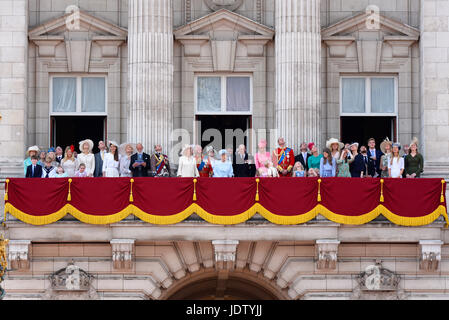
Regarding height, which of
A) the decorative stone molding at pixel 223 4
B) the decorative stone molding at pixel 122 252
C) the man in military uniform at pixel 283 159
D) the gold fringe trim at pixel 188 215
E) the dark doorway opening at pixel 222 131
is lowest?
the decorative stone molding at pixel 122 252

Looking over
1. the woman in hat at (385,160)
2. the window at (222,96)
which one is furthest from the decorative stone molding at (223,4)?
the woman in hat at (385,160)

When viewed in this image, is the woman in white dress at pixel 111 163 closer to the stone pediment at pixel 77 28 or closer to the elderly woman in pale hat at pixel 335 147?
the stone pediment at pixel 77 28

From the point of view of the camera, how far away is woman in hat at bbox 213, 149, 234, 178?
46938 millimetres

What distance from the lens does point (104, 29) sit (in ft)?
169

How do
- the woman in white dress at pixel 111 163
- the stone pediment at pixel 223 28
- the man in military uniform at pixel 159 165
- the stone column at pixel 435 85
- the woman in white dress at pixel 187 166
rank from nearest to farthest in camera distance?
the woman in white dress at pixel 187 166, the woman in white dress at pixel 111 163, the man in military uniform at pixel 159 165, the stone column at pixel 435 85, the stone pediment at pixel 223 28

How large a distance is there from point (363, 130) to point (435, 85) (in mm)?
3272

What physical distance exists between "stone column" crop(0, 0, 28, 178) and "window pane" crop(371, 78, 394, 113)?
12.9 meters

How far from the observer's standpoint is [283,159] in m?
47.7

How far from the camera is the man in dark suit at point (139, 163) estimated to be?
4719 centimetres

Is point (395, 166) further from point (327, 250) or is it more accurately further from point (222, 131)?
point (222, 131)

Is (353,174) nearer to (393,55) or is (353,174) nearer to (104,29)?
(393,55)

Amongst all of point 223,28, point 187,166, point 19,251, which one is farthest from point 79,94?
point 19,251

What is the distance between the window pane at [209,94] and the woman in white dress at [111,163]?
5426mm

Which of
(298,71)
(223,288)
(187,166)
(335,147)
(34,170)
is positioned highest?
(298,71)
